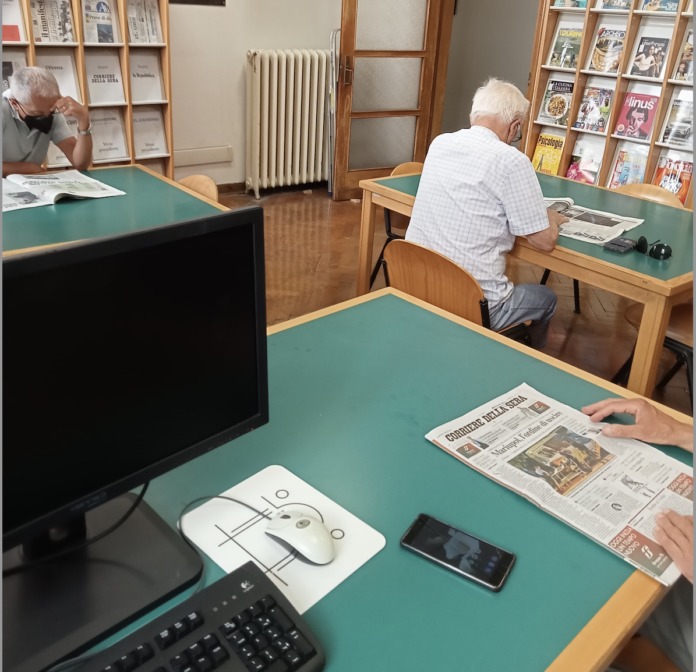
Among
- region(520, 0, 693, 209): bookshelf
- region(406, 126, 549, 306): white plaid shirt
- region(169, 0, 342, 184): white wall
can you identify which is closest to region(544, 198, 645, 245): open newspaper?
region(406, 126, 549, 306): white plaid shirt

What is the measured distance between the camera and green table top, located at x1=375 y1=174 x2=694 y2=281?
223 cm

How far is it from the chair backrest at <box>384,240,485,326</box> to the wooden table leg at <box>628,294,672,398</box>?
53 cm

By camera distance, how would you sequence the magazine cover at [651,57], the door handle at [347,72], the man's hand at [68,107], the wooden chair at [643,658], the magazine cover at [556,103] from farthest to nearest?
the door handle at [347,72]
the magazine cover at [556,103]
the magazine cover at [651,57]
the man's hand at [68,107]
the wooden chair at [643,658]

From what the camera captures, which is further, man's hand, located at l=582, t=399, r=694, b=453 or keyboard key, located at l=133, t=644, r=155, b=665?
man's hand, located at l=582, t=399, r=694, b=453

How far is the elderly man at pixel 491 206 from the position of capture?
2.37m

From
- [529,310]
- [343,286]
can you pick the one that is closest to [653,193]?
[529,310]

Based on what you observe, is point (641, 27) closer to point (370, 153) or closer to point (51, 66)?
point (370, 153)

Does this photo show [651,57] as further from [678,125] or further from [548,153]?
[548,153]

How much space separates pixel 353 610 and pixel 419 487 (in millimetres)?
273

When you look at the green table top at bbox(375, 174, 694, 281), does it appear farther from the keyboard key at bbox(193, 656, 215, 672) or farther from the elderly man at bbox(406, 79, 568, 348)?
the keyboard key at bbox(193, 656, 215, 672)

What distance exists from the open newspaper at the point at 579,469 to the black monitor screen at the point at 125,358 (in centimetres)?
45

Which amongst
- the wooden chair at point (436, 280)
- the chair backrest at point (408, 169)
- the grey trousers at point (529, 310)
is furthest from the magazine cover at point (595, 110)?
the wooden chair at point (436, 280)

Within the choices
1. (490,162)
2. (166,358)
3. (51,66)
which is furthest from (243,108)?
(166,358)

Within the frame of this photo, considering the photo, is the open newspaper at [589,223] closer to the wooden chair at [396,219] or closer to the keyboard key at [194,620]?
the wooden chair at [396,219]
